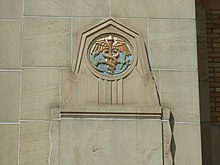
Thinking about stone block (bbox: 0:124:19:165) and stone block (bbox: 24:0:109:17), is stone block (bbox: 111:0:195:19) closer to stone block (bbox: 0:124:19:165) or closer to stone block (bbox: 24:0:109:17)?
stone block (bbox: 24:0:109:17)

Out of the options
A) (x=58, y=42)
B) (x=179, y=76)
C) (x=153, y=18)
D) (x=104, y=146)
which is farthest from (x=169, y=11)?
(x=104, y=146)

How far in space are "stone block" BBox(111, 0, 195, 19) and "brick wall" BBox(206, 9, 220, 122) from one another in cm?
172

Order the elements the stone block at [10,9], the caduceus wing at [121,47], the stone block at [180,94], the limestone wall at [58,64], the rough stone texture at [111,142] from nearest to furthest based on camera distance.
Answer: the rough stone texture at [111,142], the limestone wall at [58,64], the stone block at [180,94], the caduceus wing at [121,47], the stone block at [10,9]

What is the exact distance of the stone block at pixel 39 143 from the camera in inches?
260

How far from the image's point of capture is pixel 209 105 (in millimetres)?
8484

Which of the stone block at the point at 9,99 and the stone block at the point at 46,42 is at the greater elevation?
the stone block at the point at 46,42

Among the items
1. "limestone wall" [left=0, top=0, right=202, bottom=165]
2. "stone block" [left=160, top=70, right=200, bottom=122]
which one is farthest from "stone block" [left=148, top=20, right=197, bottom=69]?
"stone block" [left=160, top=70, right=200, bottom=122]

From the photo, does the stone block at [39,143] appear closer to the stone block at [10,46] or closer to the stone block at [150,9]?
the stone block at [10,46]

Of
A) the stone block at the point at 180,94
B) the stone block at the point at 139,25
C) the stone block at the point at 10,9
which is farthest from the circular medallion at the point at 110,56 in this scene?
the stone block at the point at 10,9

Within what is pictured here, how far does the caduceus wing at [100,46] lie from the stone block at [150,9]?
404 millimetres

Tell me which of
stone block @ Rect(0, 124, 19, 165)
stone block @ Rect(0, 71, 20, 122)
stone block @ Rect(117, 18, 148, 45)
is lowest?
stone block @ Rect(0, 124, 19, 165)

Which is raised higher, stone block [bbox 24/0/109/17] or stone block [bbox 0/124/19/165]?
stone block [bbox 24/0/109/17]

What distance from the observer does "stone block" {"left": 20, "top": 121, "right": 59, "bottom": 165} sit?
6602mm

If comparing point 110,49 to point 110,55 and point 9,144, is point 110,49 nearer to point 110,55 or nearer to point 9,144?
point 110,55
